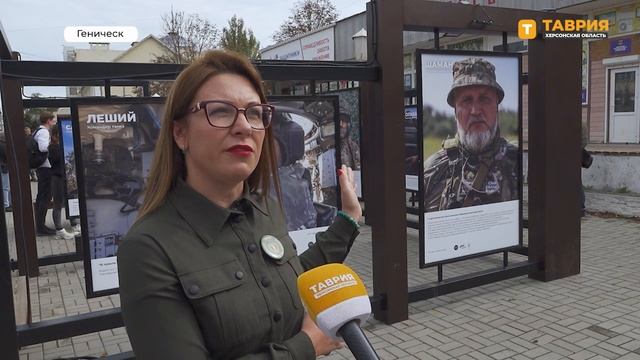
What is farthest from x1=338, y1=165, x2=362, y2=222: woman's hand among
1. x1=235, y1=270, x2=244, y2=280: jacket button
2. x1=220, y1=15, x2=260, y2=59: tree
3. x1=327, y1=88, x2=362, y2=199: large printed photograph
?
x1=220, y1=15, x2=260, y2=59: tree

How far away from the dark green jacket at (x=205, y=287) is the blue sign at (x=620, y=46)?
16.5 m

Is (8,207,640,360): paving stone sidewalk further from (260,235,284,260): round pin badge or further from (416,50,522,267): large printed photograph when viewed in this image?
(260,235,284,260): round pin badge

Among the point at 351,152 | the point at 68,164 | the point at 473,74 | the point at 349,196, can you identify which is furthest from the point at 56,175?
the point at 349,196

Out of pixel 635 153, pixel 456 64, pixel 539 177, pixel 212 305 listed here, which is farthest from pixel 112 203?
pixel 635 153

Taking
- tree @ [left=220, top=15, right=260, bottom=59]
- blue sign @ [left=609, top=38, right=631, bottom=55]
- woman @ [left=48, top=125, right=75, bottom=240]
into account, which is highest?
tree @ [left=220, top=15, right=260, bottom=59]

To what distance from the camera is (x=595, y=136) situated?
54.1ft

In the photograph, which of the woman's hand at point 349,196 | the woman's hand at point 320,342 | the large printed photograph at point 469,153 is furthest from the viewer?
the large printed photograph at point 469,153

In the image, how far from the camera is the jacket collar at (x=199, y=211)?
4.78 feet

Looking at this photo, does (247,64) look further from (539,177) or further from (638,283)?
(638,283)

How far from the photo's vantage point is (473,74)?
209 inches

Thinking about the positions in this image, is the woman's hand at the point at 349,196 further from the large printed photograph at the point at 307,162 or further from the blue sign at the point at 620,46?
the blue sign at the point at 620,46

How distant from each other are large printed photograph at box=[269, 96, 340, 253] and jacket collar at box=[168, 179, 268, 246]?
9.89 feet

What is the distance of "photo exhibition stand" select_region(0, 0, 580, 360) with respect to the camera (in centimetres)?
356

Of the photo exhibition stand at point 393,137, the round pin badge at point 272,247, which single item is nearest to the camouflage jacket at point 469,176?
the photo exhibition stand at point 393,137
